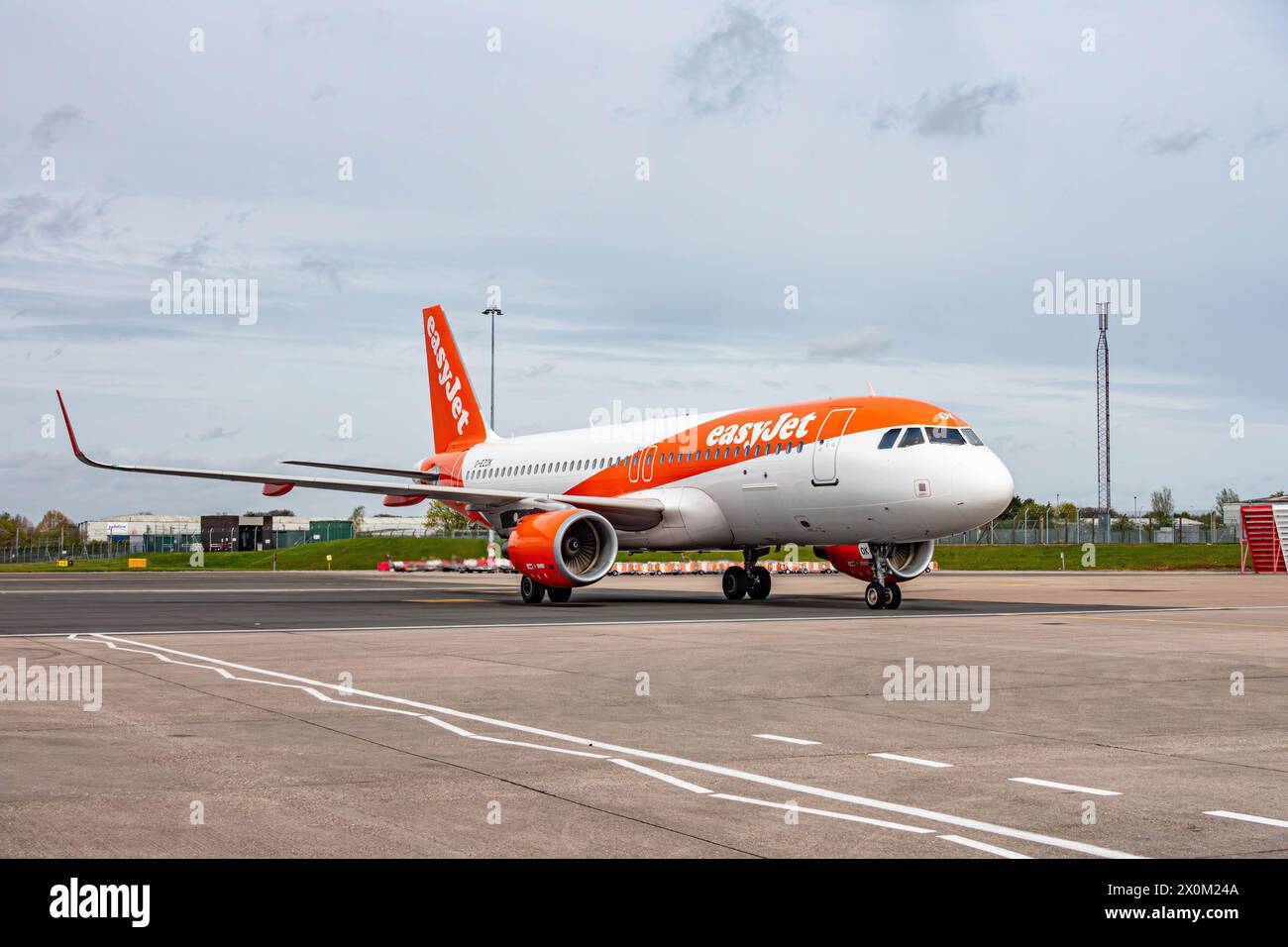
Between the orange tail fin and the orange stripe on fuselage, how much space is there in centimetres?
936

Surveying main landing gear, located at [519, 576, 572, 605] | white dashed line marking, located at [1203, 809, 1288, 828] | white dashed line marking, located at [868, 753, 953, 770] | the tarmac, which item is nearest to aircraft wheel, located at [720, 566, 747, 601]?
main landing gear, located at [519, 576, 572, 605]

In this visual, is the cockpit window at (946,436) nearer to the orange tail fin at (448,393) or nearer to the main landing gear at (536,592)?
the main landing gear at (536,592)

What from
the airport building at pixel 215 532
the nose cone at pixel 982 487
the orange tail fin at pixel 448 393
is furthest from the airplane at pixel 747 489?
the airport building at pixel 215 532

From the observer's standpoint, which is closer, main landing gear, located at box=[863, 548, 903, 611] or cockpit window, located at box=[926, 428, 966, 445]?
cockpit window, located at box=[926, 428, 966, 445]

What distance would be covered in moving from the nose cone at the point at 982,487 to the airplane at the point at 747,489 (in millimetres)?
26

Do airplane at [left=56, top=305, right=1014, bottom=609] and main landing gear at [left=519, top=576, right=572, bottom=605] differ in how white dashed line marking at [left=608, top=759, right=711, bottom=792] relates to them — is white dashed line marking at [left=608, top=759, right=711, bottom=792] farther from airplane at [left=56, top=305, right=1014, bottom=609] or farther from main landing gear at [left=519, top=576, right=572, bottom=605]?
main landing gear at [left=519, top=576, right=572, bottom=605]

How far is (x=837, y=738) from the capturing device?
931 cm

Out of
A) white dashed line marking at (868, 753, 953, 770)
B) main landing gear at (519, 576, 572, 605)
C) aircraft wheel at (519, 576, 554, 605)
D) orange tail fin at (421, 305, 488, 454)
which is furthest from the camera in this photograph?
orange tail fin at (421, 305, 488, 454)

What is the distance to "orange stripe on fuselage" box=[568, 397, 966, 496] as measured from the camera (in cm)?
2694

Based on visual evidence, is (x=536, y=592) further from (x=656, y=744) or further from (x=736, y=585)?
(x=656, y=744)

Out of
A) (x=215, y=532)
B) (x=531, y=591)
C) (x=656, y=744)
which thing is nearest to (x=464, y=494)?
(x=531, y=591)

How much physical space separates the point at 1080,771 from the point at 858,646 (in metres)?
9.08

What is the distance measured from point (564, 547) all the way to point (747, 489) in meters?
4.47

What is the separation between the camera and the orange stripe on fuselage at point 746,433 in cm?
2694
